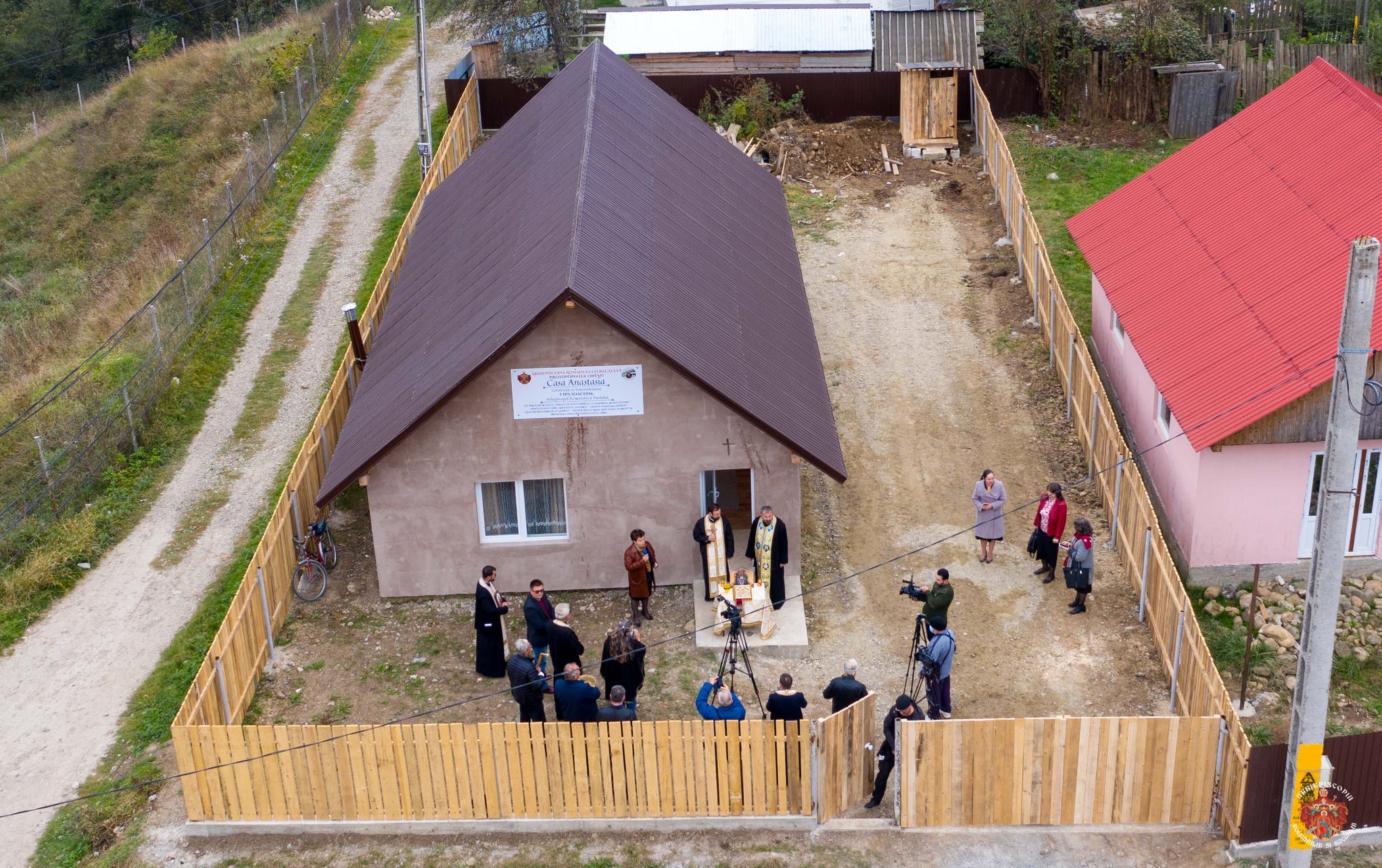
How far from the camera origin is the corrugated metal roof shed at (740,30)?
3759 cm

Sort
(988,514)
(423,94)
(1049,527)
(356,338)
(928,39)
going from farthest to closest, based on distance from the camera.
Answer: (928,39), (423,94), (356,338), (988,514), (1049,527)

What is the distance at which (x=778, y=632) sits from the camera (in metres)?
18.6

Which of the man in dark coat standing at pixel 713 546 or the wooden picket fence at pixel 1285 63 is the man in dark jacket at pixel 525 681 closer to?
the man in dark coat standing at pixel 713 546

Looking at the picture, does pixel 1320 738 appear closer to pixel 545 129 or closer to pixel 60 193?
pixel 545 129

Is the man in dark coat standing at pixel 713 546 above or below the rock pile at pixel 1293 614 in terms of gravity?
above

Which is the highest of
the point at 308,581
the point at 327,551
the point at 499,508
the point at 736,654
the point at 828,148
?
the point at 828,148

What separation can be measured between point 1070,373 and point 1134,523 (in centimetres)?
469

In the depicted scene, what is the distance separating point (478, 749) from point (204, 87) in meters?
35.1

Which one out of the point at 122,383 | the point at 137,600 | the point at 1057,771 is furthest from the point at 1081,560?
the point at 122,383

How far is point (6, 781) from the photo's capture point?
17156 mm

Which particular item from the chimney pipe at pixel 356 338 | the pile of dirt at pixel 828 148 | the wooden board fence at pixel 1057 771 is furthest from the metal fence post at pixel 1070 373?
the pile of dirt at pixel 828 148

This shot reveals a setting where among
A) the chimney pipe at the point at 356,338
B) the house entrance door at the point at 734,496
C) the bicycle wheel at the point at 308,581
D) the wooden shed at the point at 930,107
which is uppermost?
the wooden shed at the point at 930,107

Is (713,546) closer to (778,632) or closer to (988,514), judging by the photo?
(778,632)

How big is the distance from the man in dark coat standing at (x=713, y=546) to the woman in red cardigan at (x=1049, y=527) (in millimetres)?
4248
